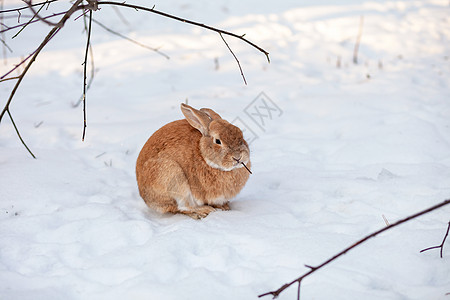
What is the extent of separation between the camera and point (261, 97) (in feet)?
18.7

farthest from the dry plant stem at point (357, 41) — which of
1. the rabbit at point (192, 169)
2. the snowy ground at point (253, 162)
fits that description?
the rabbit at point (192, 169)

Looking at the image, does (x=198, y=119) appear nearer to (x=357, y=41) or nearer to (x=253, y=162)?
(x=253, y=162)

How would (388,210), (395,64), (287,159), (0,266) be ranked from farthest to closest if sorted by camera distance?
(395,64), (287,159), (388,210), (0,266)

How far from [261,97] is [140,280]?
3574 mm

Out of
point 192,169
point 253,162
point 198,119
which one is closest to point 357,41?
point 253,162

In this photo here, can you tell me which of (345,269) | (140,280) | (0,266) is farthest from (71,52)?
(345,269)

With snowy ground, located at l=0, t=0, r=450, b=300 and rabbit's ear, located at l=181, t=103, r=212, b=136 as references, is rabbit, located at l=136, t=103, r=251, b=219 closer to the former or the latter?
rabbit's ear, located at l=181, t=103, r=212, b=136

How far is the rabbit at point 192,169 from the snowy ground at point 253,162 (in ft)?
0.54

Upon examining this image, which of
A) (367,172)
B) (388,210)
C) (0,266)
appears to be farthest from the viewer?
(367,172)

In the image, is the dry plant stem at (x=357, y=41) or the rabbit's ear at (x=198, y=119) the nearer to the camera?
the rabbit's ear at (x=198, y=119)

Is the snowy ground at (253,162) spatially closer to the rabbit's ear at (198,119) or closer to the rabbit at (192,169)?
the rabbit at (192,169)

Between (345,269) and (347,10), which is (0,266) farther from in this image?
(347,10)

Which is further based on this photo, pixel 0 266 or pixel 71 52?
pixel 71 52

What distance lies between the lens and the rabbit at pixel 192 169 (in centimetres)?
340
